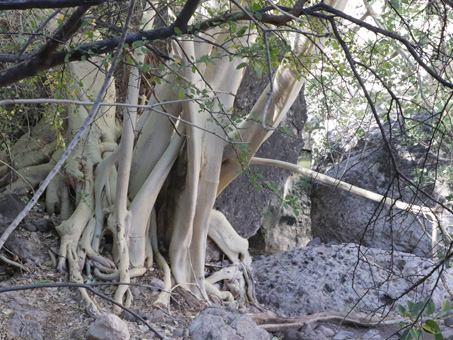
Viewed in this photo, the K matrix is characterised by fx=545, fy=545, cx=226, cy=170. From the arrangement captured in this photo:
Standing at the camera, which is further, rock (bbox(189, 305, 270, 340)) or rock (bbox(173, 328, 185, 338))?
rock (bbox(173, 328, 185, 338))

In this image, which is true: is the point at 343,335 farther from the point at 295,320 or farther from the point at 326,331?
the point at 295,320

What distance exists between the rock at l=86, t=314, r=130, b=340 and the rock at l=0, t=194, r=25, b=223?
173 centimetres

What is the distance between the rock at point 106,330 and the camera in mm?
3986

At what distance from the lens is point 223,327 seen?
4.29m

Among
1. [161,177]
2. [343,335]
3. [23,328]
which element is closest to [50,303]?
[23,328]

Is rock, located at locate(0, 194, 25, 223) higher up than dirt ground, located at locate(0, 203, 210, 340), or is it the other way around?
rock, located at locate(0, 194, 25, 223)

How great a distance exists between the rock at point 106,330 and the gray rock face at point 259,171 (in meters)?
3.28

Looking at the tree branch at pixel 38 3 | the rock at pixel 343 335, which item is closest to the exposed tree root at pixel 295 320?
the rock at pixel 343 335

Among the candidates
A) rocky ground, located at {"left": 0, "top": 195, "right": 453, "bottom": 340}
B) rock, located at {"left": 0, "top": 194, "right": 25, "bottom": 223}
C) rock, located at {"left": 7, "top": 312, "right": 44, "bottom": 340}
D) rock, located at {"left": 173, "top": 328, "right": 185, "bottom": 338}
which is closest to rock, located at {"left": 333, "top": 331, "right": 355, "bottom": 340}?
rocky ground, located at {"left": 0, "top": 195, "right": 453, "bottom": 340}

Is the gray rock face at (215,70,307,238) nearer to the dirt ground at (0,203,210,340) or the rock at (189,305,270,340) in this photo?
the dirt ground at (0,203,210,340)

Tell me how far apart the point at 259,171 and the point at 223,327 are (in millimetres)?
3276

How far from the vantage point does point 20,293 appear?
15.3ft

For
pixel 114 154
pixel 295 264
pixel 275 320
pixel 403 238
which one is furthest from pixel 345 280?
pixel 114 154

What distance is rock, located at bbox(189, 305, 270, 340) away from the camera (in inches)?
169
